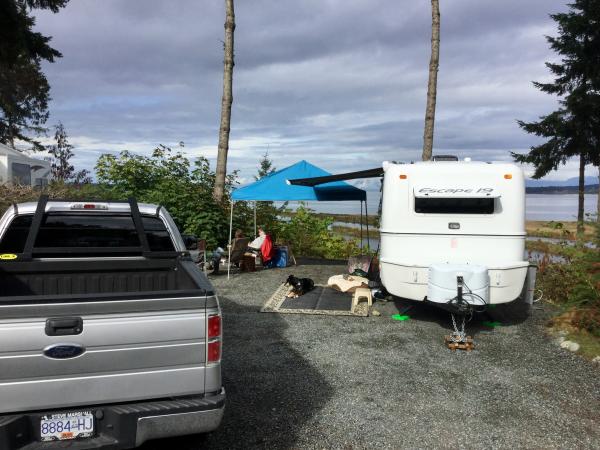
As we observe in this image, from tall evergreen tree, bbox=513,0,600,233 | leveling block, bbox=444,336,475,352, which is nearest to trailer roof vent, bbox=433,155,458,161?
leveling block, bbox=444,336,475,352

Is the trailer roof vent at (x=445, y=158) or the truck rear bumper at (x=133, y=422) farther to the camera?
the trailer roof vent at (x=445, y=158)

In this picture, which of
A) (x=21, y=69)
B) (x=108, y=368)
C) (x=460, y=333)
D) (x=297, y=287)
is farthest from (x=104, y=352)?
(x=21, y=69)

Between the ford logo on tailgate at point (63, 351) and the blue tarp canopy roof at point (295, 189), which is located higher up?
the blue tarp canopy roof at point (295, 189)

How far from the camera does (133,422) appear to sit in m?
2.74

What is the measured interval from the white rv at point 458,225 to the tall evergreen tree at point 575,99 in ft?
43.2

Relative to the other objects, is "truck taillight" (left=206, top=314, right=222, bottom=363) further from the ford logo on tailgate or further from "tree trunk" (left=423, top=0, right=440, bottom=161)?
"tree trunk" (left=423, top=0, right=440, bottom=161)

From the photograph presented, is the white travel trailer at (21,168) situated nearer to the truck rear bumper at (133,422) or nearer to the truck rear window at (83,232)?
the truck rear window at (83,232)

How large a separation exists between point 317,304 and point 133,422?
5.84 meters

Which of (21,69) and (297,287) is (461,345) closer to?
(297,287)

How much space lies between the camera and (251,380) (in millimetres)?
5027

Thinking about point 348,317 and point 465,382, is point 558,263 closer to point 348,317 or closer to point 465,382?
point 348,317

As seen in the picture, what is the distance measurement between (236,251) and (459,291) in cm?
629

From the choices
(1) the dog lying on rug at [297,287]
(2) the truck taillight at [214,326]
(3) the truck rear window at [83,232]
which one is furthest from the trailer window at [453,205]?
(2) the truck taillight at [214,326]

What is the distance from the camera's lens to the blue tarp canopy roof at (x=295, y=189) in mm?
11164
